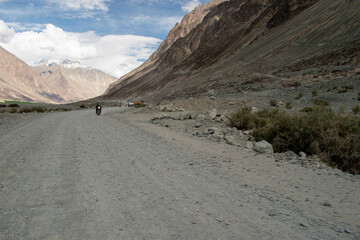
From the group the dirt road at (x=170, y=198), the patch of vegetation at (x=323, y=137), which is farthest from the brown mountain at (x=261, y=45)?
the dirt road at (x=170, y=198)

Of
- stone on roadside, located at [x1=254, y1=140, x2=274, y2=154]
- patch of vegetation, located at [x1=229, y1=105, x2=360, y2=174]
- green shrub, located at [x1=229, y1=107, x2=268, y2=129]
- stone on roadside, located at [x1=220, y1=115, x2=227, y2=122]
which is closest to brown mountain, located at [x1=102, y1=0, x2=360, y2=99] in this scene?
stone on roadside, located at [x1=220, y1=115, x2=227, y2=122]

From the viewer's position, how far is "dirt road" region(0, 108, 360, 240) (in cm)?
308

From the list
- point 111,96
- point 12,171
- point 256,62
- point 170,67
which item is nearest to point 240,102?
point 12,171

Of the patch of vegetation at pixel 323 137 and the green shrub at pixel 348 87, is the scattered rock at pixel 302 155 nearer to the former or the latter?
the patch of vegetation at pixel 323 137

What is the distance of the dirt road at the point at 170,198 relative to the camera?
3.08 m

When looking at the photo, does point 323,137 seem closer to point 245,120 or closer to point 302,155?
point 302,155

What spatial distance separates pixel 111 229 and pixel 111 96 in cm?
11224

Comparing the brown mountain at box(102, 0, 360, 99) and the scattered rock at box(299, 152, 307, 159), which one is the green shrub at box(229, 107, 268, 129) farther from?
the brown mountain at box(102, 0, 360, 99)

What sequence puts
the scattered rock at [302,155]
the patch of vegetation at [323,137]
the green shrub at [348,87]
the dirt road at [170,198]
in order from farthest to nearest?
1. the green shrub at [348,87]
2. the scattered rock at [302,155]
3. the patch of vegetation at [323,137]
4. the dirt road at [170,198]

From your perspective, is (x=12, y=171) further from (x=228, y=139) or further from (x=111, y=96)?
(x=111, y=96)

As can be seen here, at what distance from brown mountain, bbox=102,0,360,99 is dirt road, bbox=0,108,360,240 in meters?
26.0

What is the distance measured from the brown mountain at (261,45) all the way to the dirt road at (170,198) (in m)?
26.0

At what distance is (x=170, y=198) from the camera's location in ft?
13.1

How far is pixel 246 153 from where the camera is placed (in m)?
7.39
